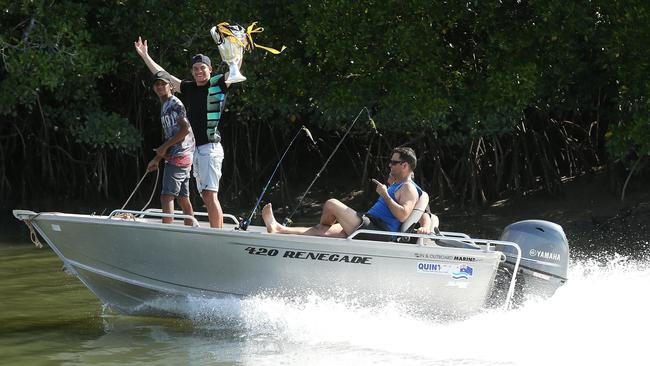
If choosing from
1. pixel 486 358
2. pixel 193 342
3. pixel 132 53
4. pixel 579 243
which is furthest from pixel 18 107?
pixel 486 358

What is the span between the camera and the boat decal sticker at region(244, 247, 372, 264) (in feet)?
25.6

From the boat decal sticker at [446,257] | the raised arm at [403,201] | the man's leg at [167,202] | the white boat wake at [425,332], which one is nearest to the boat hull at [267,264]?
the boat decal sticker at [446,257]

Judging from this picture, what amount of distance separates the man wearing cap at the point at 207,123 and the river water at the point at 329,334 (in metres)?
0.82

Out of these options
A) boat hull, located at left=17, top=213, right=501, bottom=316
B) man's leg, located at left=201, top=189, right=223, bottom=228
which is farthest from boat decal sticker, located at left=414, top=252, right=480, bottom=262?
man's leg, located at left=201, top=189, right=223, bottom=228

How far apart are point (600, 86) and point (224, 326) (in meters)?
7.87

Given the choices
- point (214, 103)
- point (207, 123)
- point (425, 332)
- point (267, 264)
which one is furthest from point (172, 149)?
point (425, 332)

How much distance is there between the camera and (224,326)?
813cm

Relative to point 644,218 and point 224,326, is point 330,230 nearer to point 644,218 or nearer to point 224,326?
point 224,326

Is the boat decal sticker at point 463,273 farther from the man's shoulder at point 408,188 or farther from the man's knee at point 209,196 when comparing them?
the man's knee at point 209,196

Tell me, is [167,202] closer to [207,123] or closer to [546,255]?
[207,123]

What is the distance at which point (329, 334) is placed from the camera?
781 centimetres

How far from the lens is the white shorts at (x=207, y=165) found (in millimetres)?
8141

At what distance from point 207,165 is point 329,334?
152cm

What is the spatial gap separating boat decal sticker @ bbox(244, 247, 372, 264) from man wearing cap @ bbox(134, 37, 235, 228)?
49cm
